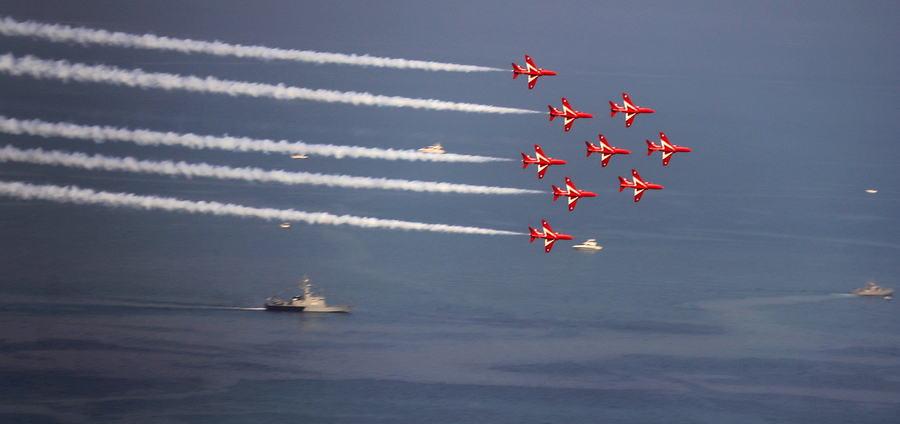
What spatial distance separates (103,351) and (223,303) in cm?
2409

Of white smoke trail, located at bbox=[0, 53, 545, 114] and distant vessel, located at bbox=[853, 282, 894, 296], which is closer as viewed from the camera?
white smoke trail, located at bbox=[0, 53, 545, 114]

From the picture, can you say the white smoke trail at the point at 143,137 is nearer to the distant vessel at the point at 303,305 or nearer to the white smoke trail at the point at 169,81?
the white smoke trail at the point at 169,81

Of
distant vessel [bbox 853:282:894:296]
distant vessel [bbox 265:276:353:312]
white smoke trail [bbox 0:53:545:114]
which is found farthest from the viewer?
distant vessel [bbox 853:282:894:296]

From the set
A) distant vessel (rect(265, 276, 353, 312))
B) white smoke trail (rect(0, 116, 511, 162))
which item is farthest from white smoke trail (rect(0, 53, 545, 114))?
distant vessel (rect(265, 276, 353, 312))

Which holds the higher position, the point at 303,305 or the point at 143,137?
the point at 303,305

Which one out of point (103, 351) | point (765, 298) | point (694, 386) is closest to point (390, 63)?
point (694, 386)

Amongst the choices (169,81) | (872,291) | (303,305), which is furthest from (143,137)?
(872,291)

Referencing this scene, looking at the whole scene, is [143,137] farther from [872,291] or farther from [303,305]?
[872,291]

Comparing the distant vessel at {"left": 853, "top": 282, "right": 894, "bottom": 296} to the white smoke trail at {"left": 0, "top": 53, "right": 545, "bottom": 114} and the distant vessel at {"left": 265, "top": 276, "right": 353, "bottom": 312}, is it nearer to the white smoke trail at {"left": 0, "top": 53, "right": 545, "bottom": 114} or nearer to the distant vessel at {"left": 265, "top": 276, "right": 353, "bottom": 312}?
the distant vessel at {"left": 265, "top": 276, "right": 353, "bottom": 312}

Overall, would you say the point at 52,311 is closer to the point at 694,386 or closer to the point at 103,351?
the point at 103,351

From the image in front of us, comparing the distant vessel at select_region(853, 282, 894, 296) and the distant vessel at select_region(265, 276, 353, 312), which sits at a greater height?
the distant vessel at select_region(853, 282, 894, 296)

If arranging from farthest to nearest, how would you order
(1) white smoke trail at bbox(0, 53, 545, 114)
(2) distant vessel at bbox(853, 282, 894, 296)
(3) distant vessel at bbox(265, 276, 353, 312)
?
(2) distant vessel at bbox(853, 282, 894, 296) < (3) distant vessel at bbox(265, 276, 353, 312) < (1) white smoke trail at bbox(0, 53, 545, 114)

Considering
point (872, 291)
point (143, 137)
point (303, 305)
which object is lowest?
point (143, 137)

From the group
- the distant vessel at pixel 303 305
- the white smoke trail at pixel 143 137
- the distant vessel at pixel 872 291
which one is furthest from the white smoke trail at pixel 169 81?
the distant vessel at pixel 872 291
